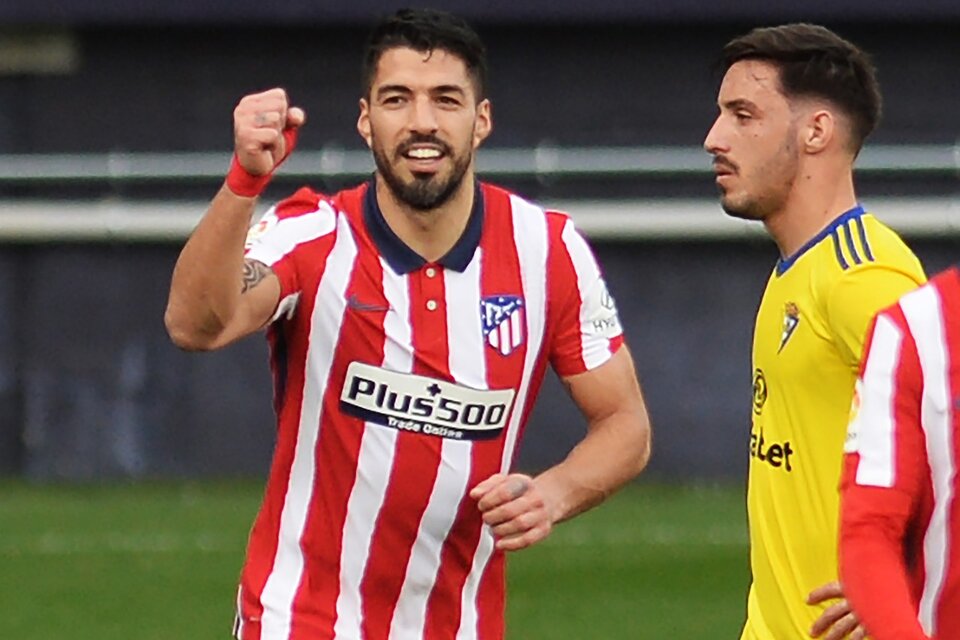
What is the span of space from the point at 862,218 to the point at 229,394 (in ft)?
34.0

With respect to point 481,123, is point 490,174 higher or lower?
higher

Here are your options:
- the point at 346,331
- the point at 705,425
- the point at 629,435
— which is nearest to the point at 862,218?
the point at 629,435

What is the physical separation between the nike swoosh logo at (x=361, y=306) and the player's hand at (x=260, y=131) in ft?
2.06

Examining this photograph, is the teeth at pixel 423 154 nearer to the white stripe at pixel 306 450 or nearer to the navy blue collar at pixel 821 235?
the white stripe at pixel 306 450

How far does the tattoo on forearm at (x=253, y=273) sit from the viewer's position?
483cm

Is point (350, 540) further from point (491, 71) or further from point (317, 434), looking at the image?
point (491, 71)

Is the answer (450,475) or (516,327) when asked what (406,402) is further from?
(516,327)

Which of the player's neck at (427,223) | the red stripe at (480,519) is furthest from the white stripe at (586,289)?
the player's neck at (427,223)

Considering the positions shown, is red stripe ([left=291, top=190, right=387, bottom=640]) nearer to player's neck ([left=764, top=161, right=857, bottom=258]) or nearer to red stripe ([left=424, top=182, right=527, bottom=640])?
red stripe ([left=424, top=182, right=527, bottom=640])

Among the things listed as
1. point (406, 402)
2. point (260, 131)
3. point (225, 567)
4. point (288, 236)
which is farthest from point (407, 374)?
point (225, 567)

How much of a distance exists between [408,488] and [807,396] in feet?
3.02

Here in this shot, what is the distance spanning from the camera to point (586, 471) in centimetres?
512

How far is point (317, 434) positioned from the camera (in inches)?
201

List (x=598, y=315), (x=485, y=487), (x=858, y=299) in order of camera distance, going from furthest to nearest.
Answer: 1. (x=598, y=315)
2. (x=485, y=487)
3. (x=858, y=299)
